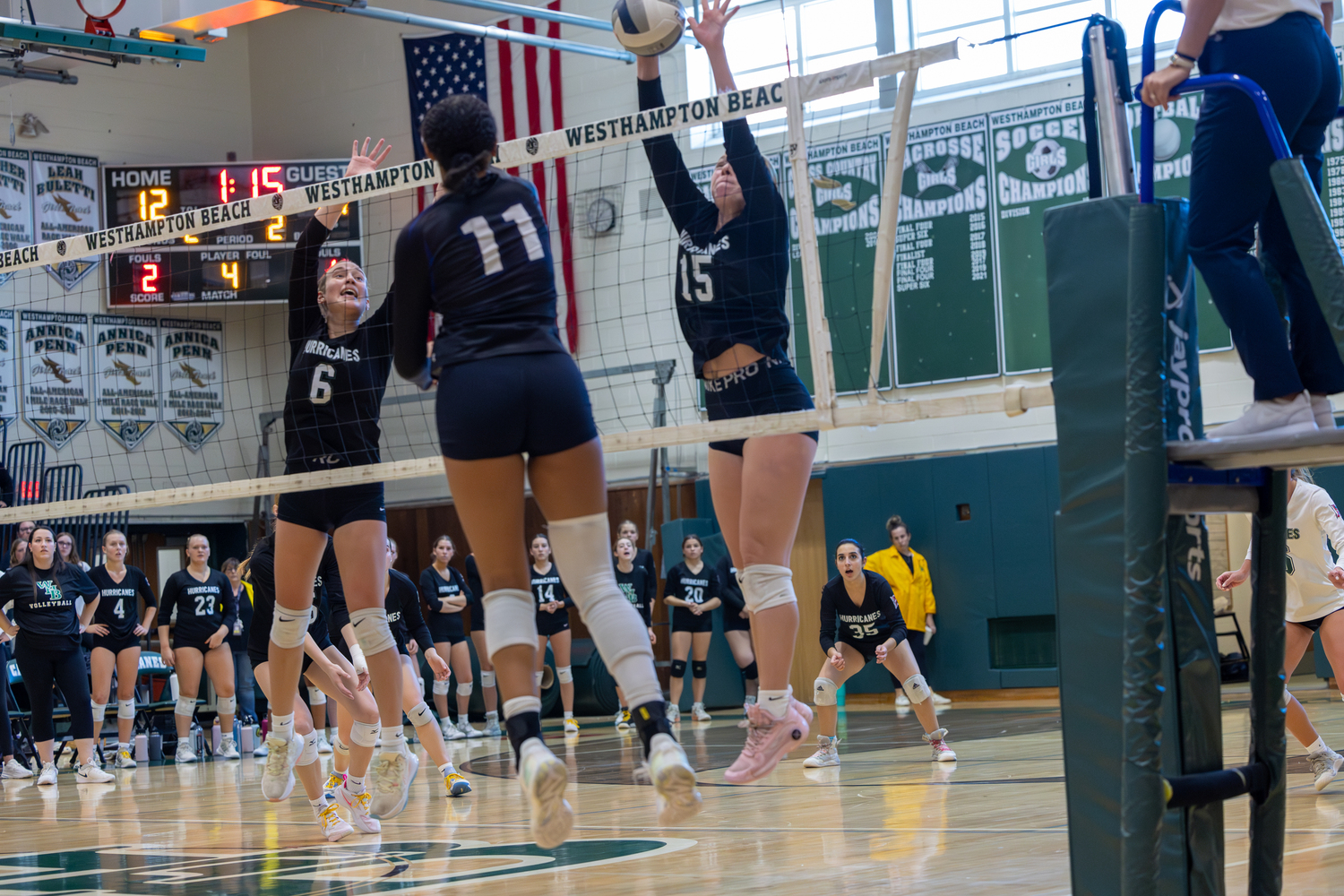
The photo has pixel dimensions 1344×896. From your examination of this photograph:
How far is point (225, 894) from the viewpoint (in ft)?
17.1

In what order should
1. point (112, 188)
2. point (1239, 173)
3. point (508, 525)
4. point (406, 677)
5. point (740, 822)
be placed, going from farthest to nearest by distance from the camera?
point (112, 188), point (406, 677), point (740, 822), point (508, 525), point (1239, 173)

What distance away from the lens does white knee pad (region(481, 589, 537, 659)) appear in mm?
3656

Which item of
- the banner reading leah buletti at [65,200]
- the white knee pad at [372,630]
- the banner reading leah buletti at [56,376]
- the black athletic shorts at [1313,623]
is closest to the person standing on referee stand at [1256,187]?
the white knee pad at [372,630]

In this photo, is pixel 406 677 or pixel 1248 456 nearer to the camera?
pixel 1248 456

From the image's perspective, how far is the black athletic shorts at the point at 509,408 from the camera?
350cm

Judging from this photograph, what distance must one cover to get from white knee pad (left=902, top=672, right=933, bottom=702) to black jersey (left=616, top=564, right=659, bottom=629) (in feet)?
16.3

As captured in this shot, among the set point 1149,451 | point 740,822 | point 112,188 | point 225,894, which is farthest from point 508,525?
point 112,188

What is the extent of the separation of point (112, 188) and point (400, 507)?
577 centimetres

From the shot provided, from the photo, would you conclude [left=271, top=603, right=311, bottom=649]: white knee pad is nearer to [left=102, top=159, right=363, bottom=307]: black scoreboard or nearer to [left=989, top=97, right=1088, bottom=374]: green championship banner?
[left=989, top=97, right=1088, bottom=374]: green championship banner

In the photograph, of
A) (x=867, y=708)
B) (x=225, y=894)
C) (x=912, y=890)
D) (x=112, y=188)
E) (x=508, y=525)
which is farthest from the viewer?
(x=112, y=188)

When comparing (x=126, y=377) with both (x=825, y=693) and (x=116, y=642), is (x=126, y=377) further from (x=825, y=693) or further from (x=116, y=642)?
(x=825, y=693)

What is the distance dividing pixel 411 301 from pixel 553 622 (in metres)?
10.6

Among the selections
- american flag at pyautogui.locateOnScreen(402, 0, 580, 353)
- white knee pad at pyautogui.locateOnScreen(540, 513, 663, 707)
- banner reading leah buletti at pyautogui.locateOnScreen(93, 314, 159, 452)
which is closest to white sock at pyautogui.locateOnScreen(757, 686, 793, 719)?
white knee pad at pyautogui.locateOnScreen(540, 513, 663, 707)

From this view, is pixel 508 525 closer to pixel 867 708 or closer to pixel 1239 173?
pixel 1239 173
